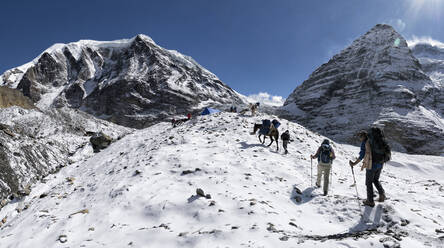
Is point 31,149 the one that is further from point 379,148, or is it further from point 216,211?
point 379,148

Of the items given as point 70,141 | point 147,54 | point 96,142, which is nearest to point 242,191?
point 96,142

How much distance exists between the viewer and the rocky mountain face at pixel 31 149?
1243cm

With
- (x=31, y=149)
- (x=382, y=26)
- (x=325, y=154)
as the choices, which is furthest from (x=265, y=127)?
(x=382, y=26)

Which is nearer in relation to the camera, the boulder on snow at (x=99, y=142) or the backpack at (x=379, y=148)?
the backpack at (x=379, y=148)

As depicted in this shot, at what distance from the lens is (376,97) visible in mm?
108062

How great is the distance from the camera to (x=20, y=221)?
776 centimetres

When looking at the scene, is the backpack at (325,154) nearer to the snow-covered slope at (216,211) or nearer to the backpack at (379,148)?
the snow-covered slope at (216,211)

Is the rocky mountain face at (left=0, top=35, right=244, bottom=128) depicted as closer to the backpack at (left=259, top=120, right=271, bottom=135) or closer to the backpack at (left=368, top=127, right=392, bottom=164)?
the backpack at (left=259, top=120, right=271, bottom=135)

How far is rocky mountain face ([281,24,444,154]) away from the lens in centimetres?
8575

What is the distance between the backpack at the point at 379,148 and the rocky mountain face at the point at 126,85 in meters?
131

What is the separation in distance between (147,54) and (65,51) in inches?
3379

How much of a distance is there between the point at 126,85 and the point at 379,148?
161m

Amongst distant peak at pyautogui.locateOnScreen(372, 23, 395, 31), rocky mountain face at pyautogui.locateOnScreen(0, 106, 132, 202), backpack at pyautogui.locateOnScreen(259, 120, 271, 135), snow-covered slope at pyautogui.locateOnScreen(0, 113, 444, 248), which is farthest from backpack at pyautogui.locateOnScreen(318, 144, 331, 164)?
distant peak at pyautogui.locateOnScreen(372, 23, 395, 31)

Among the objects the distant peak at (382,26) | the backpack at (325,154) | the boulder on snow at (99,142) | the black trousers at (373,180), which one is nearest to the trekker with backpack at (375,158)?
the black trousers at (373,180)
